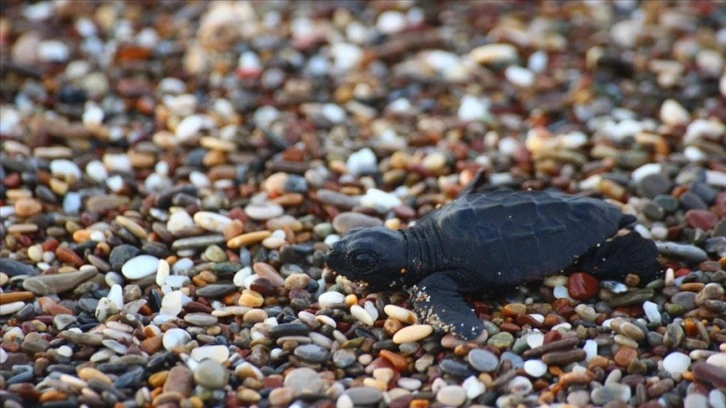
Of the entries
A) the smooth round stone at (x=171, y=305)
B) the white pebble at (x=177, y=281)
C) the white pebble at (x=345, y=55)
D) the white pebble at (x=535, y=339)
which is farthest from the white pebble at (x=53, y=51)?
the white pebble at (x=535, y=339)

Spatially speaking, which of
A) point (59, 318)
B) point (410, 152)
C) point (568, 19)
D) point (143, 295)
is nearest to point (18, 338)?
point (59, 318)

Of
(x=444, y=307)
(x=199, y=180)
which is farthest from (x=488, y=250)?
(x=199, y=180)

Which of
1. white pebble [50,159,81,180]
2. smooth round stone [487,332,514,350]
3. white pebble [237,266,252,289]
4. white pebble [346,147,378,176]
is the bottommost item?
smooth round stone [487,332,514,350]

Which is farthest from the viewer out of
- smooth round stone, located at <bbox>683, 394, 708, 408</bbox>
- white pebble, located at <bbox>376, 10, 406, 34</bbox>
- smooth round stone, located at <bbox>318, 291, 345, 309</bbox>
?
white pebble, located at <bbox>376, 10, 406, 34</bbox>

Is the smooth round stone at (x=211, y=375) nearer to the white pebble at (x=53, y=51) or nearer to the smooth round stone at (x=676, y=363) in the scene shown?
the smooth round stone at (x=676, y=363)

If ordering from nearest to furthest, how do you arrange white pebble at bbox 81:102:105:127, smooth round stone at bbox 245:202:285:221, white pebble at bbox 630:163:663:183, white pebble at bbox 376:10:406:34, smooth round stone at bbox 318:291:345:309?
smooth round stone at bbox 318:291:345:309, smooth round stone at bbox 245:202:285:221, white pebble at bbox 630:163:663:183, white pebble at bbox 81:102:105:127, white pebble at bbox 376:10:406:34

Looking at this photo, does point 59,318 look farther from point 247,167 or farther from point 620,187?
point 620,187

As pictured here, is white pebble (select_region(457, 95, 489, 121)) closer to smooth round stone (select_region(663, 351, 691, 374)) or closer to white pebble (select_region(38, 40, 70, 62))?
smooth round stone (select_region(663, 351, 691, 374))

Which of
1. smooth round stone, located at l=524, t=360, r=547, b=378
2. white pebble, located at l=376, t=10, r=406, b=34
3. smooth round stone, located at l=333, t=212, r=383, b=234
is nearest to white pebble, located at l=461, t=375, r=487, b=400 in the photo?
smooth round stone, located at l=524, t=360, r=547, b=378

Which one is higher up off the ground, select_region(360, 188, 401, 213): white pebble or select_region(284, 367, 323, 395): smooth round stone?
select_region(284, 367, 323, 395): smooth round stone
